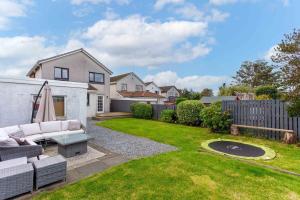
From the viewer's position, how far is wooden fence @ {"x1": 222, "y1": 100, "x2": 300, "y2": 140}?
339 inches

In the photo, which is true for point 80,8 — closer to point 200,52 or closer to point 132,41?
point 132,41

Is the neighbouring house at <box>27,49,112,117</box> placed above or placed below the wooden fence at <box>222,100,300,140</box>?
above

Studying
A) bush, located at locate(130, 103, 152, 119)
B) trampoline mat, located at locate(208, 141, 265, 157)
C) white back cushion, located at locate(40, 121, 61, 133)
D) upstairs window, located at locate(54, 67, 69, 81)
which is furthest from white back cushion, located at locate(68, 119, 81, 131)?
upstairs window, located at locate(54, 67, 69, 81)

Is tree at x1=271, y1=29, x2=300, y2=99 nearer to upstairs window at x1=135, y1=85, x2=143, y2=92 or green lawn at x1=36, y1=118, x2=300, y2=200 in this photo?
green lawn at x1=36, y1=118, x2=300, y2=200

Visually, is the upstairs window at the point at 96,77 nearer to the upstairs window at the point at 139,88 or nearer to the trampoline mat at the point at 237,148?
the upstairs window at the point at 139,88

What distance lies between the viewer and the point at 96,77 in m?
22.5

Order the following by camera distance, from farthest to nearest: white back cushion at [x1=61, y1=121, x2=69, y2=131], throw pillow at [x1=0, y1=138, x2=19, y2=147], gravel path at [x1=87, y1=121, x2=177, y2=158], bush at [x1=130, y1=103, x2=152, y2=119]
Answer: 1. bush at [x1=130, y1=103, x2=152, y2=119]
2. white back cushion at [x1=61, y1=121, x2=69, y2=131]
3. gravel path at [x1=87, y1=121, x2=177, y2=158]
4. throw pillow at [x1=0, y1=138, x2=19, y2=147]

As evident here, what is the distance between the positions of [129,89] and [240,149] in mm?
26516

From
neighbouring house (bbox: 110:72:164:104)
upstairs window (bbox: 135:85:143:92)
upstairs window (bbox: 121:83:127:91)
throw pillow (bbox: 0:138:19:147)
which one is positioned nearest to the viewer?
throw pillow (bbox: 0:138:19:147)

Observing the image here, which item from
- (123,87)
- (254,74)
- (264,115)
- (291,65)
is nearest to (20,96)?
(291,65)

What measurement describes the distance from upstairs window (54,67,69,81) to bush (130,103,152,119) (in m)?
8.42

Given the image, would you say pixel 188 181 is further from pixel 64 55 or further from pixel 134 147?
pixel 64 55

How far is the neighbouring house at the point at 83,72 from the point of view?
19.0m

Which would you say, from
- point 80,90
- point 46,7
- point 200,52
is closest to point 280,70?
point 80,90
